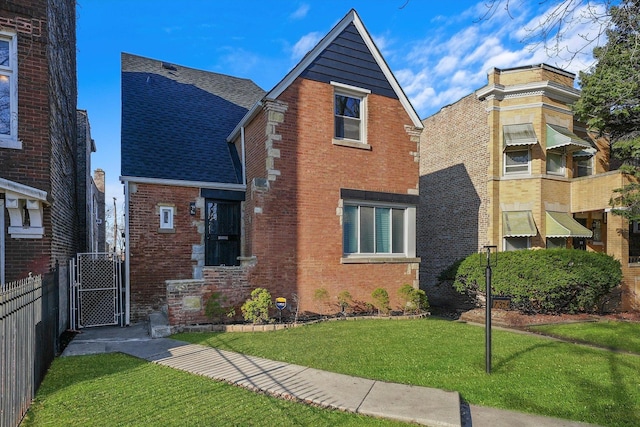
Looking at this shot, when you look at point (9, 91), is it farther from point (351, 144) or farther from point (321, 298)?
point (321, 298)

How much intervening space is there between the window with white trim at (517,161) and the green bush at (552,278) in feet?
13.4

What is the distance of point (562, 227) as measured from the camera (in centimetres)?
1441

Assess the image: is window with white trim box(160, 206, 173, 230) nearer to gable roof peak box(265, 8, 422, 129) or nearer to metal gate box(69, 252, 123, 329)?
metal gate box(69, 252, 123, 329)

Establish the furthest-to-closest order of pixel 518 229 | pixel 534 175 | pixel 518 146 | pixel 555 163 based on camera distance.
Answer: pixel 555 163 → pixel 518 146 → pixel 534 175 → pixel 518 229

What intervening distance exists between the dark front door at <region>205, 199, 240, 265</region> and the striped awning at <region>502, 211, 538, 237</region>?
36.1ft


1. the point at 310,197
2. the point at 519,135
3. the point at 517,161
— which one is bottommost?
the point at 310,197

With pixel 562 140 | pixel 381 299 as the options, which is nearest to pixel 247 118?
pixel 381 299

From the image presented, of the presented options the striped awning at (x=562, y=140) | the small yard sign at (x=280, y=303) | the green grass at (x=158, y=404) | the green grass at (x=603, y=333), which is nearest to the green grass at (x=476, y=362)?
the small yard sign at (x=280, y=303)

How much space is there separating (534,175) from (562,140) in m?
1.66

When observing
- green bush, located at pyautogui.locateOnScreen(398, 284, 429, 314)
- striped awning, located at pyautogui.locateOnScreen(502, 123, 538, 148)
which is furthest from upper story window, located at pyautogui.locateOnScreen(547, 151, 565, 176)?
green bush, located at pyautogui.locateOnScreen(398, 284, 429, 314)

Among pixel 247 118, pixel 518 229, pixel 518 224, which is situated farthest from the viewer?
pixel 518 224

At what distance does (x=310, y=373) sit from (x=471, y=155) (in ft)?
46.0

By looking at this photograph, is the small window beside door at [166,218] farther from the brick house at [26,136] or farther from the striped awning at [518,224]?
the striped awning at [518,224]

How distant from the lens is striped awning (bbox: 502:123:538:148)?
47.5 feet
